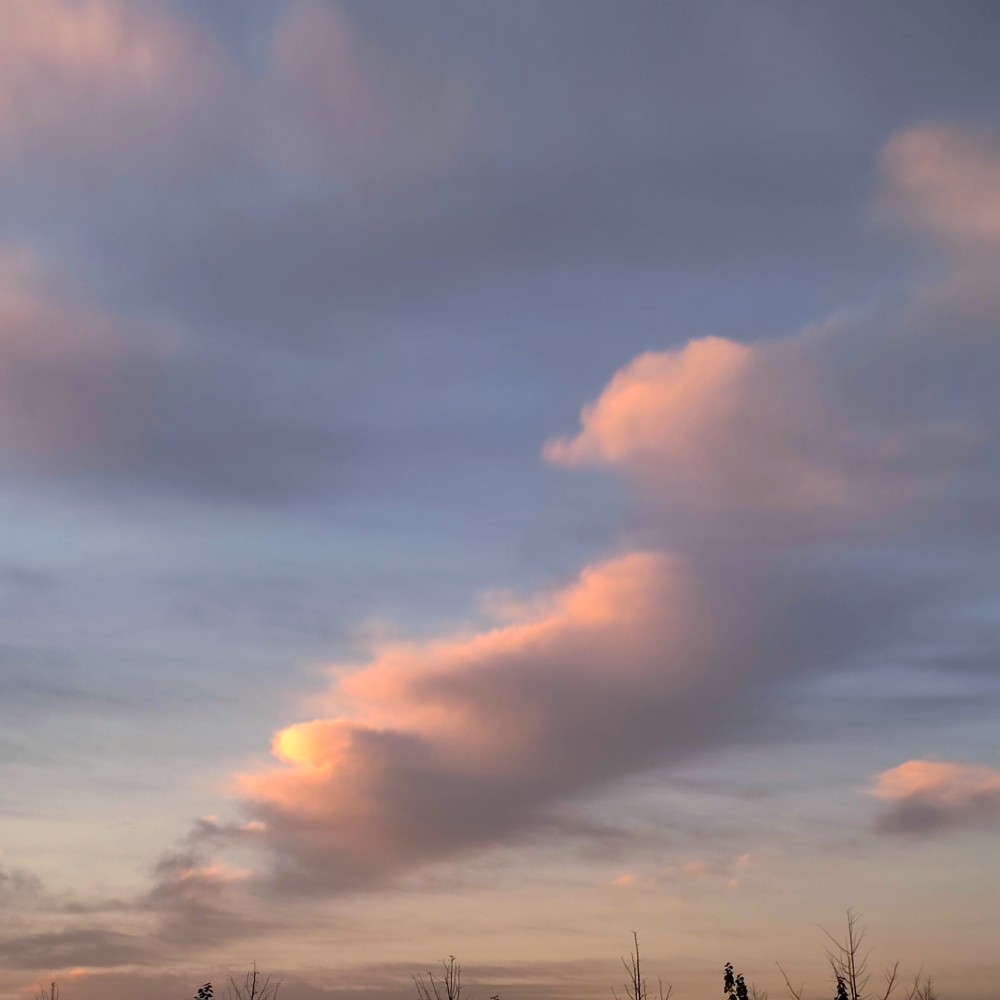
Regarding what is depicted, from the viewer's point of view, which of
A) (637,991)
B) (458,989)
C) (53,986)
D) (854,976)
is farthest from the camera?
(53,986)

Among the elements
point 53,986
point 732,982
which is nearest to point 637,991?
point 732,982

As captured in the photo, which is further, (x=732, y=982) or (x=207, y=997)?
(x=207, y=997)

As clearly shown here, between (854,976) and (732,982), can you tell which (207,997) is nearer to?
(732,982)

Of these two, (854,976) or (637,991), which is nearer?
(854,976)

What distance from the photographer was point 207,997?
64.3m

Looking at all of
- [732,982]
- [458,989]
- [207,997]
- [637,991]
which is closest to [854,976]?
[732,982]

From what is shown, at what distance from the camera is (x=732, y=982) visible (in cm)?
5997

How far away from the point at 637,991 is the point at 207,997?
73.4 feet

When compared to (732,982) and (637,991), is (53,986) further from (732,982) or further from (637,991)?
(732,982)

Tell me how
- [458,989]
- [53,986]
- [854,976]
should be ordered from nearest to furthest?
[854,976], [458,989], [53,986]

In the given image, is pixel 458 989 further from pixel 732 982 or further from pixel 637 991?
pixel 732 982

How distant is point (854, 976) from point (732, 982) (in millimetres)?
6050

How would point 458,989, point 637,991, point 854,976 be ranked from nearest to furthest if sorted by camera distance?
point 854,976, point 637,991, point 458,989

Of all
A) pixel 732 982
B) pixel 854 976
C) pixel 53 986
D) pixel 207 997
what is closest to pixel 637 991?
pixel 732 982
